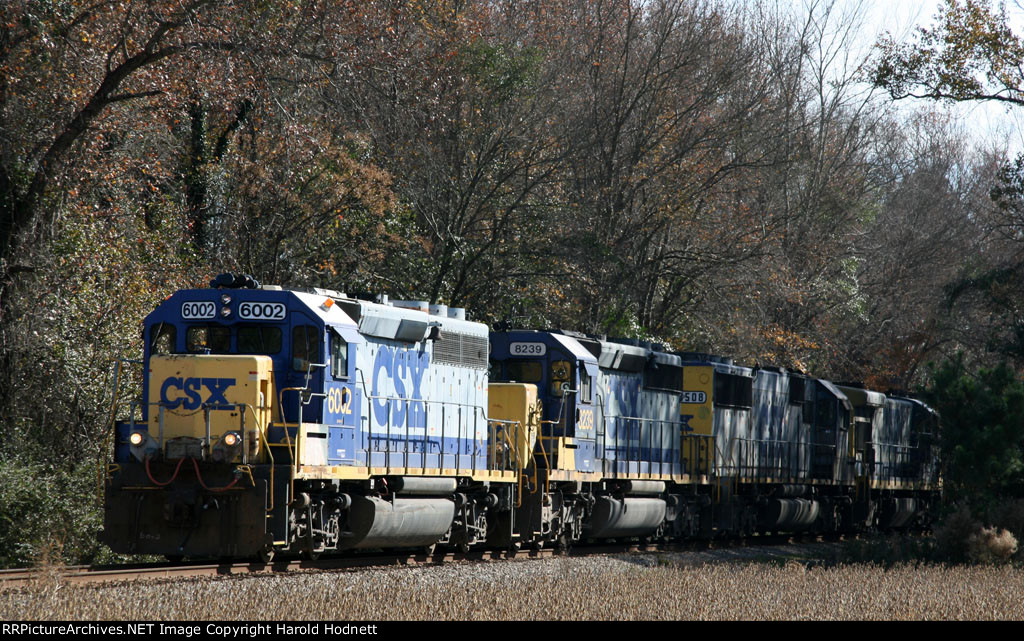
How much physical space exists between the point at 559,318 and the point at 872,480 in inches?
346

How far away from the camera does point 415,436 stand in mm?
15781

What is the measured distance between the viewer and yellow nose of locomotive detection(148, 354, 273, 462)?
13.3 meters

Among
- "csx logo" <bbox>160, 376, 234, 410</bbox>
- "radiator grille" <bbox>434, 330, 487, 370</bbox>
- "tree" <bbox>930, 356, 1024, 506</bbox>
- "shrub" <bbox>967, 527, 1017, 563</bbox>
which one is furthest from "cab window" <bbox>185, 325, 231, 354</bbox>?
"tree" <bbox>930, 356, 1024, 506</bbox>

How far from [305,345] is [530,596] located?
4359mm

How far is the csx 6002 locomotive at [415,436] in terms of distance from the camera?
13.2 metres

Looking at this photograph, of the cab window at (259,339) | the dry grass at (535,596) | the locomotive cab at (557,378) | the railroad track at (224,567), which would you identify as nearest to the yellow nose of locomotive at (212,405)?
the cab window at (259,339)

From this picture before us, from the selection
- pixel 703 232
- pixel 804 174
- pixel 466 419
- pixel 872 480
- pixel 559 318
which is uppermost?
pixel 804 174

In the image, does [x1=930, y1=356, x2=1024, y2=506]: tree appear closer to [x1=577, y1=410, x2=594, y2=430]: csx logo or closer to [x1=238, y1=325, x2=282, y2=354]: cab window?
[x1=577, y1=410, x2=594, y2=430]: csx logo

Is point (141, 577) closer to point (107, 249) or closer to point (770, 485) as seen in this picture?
point (107, 249)

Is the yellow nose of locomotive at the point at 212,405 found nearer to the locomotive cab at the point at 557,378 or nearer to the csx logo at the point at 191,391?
the csx logo at the point at 191,391

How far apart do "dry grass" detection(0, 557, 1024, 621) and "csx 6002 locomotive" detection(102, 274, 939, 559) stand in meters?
1.20
